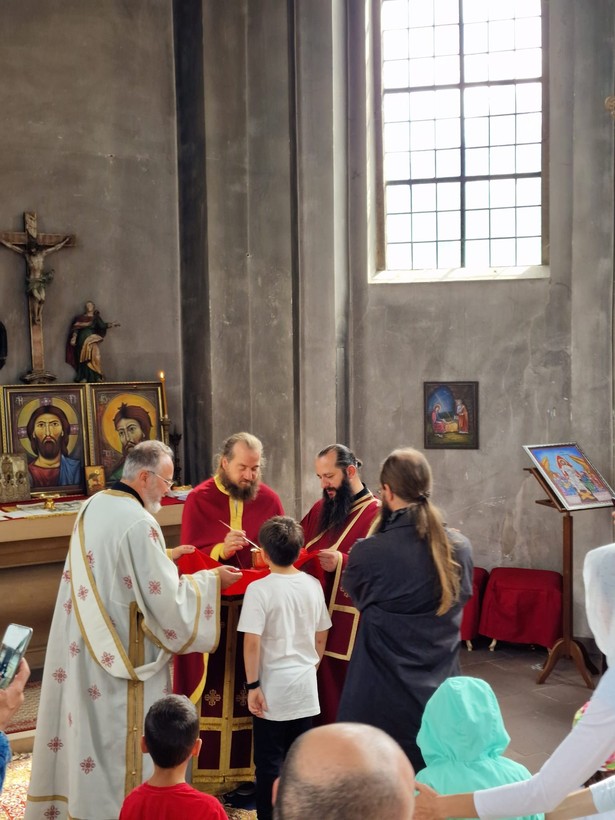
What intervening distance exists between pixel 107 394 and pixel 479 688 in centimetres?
642

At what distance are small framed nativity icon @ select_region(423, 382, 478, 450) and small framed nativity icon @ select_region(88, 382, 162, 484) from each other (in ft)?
8.43

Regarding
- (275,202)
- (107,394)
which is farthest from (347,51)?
(107,394)

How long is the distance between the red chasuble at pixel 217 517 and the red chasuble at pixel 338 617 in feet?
1.63

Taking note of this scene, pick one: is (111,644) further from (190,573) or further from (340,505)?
(340,505)

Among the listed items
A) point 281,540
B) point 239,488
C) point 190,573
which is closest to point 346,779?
point 281,540

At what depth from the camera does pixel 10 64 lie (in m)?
8.45

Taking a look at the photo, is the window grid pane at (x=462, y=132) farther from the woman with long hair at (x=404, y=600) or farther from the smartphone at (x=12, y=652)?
the smartphone at (x=12, y=652)

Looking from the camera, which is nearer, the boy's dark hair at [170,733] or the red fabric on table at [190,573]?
the boy's dark hair at [170,733]

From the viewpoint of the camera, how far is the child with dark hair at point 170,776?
310 cm

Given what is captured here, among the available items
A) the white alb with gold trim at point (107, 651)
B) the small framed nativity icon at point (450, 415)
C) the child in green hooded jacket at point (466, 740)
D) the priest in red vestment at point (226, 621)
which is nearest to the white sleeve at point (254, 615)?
the white alb with gold trim at point (107, 651)

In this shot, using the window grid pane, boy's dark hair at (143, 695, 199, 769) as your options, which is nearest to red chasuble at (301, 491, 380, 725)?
boy's dark hair at (143, 695, 199, 769)

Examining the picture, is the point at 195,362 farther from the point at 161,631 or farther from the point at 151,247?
the point at 161,631

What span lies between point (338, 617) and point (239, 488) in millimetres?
954

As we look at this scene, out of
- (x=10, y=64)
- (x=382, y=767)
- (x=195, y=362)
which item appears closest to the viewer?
(x=382, y=767)
